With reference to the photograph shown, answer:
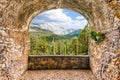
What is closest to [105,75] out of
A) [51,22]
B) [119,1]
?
[119,1]

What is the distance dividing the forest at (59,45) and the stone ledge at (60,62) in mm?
6410

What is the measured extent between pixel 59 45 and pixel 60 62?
9.96 metres

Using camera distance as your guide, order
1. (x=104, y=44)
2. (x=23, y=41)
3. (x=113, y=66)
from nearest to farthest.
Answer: (x=113, y=66) → (x=104, y=44) → (x=23, y=41)

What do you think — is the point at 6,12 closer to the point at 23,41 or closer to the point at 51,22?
the point at 23,41

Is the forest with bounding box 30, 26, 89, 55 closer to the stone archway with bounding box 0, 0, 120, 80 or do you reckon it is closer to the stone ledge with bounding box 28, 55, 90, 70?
the stone ledge with bounding box 28, 55, 90, 70

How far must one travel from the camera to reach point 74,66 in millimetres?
8469

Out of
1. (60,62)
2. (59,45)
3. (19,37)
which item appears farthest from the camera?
(59,45)

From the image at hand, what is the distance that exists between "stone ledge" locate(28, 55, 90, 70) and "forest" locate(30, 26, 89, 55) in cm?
641

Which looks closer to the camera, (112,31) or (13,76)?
(112,31)

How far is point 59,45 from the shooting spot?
1842 centimetres

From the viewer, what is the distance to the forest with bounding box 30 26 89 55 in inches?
627

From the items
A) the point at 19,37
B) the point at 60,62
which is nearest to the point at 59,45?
the point at 60,62

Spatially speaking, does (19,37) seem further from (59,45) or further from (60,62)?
(59,45)

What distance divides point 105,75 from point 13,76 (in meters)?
2.89
